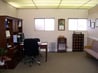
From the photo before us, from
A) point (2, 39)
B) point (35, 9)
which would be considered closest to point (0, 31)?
point (2, 39)

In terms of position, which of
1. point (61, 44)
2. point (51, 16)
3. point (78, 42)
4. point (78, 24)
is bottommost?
point (61, 44)

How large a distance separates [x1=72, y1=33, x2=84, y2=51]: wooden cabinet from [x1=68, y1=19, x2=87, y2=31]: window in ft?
1.86

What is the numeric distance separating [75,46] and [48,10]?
2614 mm

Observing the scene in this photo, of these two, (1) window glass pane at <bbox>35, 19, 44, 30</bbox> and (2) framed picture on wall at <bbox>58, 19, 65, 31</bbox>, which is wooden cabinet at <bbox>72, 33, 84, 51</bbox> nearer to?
(2) framed picture on wall at <bbox>58, 19, 65, 31</bbox>

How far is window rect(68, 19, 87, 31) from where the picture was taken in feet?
30.8

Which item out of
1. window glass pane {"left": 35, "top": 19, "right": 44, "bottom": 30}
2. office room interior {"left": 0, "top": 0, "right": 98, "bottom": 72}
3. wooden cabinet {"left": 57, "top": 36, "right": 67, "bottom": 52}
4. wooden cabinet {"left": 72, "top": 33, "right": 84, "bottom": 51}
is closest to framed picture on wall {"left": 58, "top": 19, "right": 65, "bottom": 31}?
office room interior {"left": 0, "top": 0, "right": 98, "bottom": 72}

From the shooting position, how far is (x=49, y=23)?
9375mm

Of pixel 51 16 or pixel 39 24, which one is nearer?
pixel 51 16

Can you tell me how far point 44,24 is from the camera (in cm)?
940

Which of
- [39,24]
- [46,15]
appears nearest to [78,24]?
[46,15]

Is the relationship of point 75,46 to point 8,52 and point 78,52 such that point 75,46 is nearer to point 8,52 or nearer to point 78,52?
point 78,52

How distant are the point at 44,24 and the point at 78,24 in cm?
203

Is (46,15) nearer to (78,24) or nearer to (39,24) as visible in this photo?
(39,24)

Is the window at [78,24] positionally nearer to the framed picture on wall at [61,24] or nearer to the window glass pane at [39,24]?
the framed picture on wall at [61,24]
